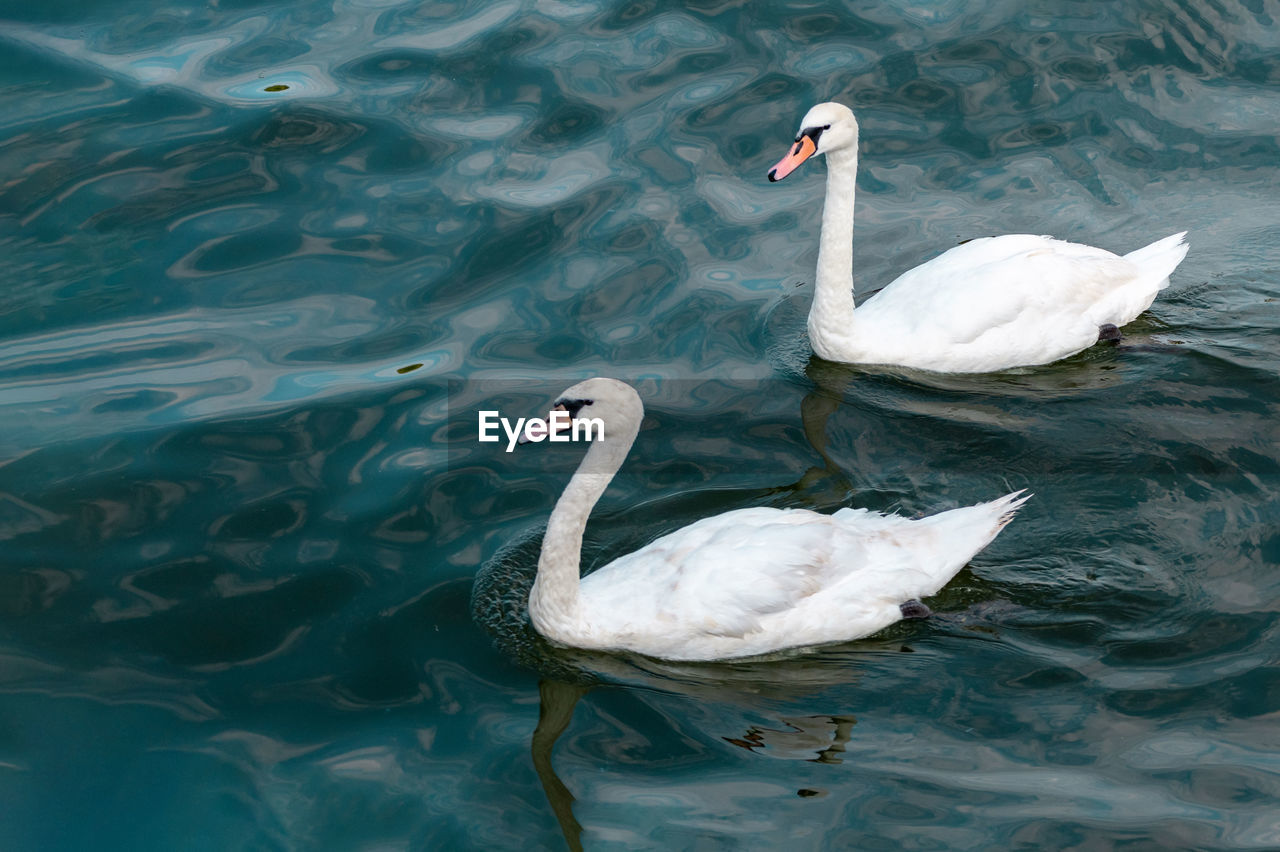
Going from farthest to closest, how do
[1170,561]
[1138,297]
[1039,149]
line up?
[1039,149] < [1138,297] < [1170,561]

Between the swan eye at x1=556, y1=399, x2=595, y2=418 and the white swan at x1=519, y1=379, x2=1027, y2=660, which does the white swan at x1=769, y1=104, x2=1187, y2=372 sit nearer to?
the white swan at x1=519, y1=379, x2=1027, y2=660

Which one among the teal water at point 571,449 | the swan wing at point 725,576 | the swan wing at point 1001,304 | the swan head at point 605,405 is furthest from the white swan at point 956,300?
the swan head at point 605,405

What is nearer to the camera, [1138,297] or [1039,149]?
[1138,297]

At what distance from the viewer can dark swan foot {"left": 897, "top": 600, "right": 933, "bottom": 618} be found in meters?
7.81

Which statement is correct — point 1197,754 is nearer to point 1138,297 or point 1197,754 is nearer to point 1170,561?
point 1170,561

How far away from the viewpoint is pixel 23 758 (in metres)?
7.21

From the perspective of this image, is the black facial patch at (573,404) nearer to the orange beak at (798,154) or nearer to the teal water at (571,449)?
the teal water at (571,449)

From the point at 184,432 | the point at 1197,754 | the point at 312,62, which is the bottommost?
the point at 1197,754

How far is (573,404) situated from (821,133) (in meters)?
3.93

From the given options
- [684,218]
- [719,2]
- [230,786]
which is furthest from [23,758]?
[719,2]

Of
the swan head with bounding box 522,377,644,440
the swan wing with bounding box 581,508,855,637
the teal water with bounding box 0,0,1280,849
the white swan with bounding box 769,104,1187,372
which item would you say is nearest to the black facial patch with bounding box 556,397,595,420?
the swan head with bounding box 522,377,644,440

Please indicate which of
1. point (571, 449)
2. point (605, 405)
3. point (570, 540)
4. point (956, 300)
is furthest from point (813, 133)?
point (570, 540)

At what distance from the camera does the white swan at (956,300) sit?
1015 cm

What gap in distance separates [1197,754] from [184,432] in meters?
6.64
